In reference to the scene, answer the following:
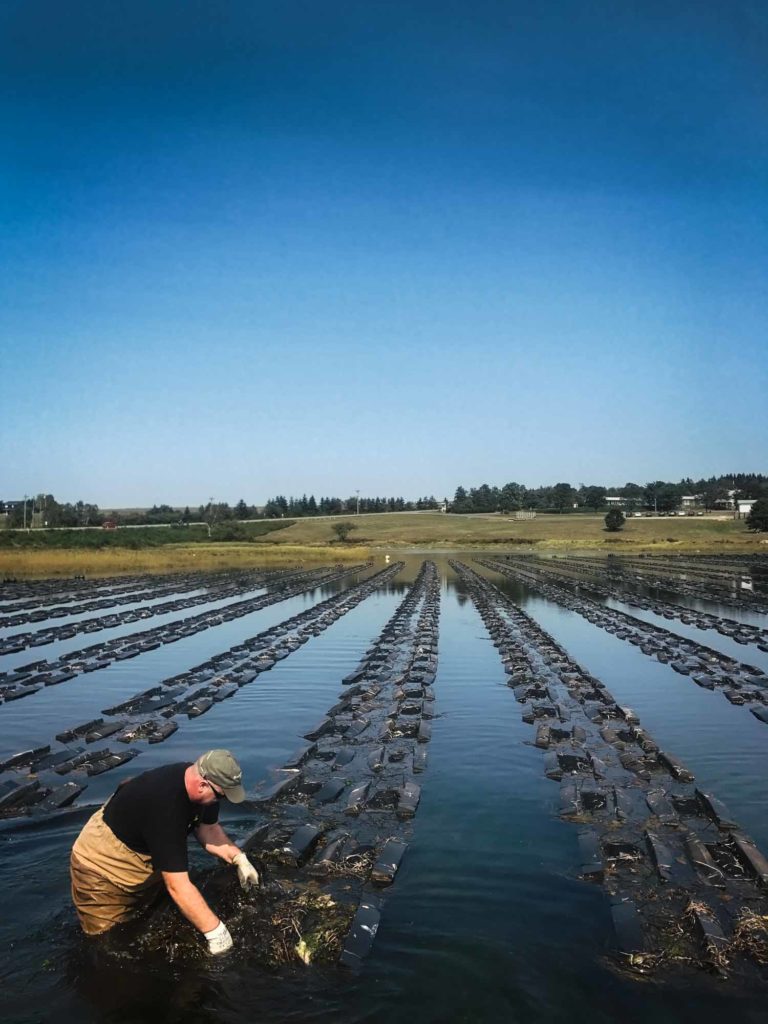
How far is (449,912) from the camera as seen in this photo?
6320mm

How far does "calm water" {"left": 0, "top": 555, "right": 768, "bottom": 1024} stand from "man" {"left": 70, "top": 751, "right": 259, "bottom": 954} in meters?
0.37

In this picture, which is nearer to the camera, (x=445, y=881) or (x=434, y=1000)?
(x=434, y=1000)

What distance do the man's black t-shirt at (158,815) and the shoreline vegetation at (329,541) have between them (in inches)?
1756

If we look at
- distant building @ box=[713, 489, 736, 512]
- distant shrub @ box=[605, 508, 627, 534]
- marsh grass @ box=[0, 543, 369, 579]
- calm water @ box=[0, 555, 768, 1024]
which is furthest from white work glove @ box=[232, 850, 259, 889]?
distant building @ box=[713, 489, 736, 512]

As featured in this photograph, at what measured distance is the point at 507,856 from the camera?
24.1 ft

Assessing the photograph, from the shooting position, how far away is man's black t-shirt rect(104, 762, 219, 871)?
205 inches

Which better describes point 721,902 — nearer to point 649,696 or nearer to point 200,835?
point 200,835

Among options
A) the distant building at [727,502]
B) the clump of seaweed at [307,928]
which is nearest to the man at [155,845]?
the clump of seaweed at [307,928]

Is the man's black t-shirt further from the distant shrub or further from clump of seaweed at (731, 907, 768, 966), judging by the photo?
the distant shrub

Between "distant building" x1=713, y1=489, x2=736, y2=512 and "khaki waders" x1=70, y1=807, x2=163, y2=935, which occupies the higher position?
"distant building" x1=713, y1=489, x2=736, y2=512

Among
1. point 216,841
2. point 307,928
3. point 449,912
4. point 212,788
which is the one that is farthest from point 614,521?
point 212,788

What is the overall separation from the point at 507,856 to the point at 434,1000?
7.40 ft

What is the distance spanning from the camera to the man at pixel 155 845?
204 inches

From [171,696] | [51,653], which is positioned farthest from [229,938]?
[51,653]
